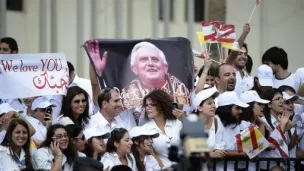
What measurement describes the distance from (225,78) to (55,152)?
248 centimetres

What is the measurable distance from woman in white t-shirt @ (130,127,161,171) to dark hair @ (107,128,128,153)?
0.23 meters

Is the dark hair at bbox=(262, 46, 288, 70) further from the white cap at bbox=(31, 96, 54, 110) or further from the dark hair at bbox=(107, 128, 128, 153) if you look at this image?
the dark hair at bbox=(107, 128, 128, 153)

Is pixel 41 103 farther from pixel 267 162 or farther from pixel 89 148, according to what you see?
pixel 267 162

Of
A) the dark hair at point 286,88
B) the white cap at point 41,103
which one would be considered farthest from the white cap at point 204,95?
the dark hair at point 286,88

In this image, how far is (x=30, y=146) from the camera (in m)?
10.9

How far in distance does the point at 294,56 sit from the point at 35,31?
7494mm

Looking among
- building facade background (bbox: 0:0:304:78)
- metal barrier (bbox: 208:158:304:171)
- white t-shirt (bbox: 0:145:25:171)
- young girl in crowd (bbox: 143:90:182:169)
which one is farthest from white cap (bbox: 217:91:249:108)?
building facade background (bbox: 0:0:304:78)

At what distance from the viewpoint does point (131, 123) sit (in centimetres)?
1188

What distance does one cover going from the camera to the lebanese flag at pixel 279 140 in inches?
477

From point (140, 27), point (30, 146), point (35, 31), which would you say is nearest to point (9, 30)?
point (35, 31)

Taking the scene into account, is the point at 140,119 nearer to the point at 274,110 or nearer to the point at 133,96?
the point at 133,96

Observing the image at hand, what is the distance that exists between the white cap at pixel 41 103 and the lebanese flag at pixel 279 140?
88.3 inches

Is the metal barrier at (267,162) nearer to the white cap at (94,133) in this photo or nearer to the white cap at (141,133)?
the white cap at (141,133)

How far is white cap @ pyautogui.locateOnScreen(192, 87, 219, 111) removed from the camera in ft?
38.4
